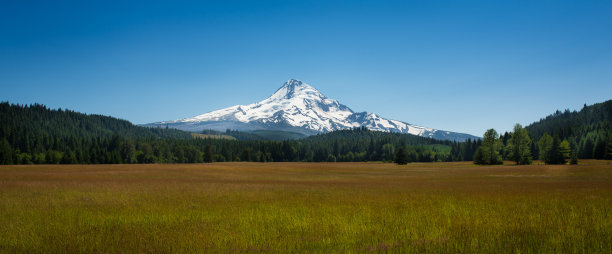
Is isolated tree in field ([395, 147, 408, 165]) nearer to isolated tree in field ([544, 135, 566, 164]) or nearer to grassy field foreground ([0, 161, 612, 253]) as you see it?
isolated tree in field ([544, 135, 566, 164])

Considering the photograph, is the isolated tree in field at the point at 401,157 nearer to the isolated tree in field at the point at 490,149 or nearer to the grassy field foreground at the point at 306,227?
the isolated tree in field at the point at 490,149

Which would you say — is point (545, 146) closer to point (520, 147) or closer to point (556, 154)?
point (556, 154)

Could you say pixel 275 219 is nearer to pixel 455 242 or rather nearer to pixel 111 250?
pixel 111 250

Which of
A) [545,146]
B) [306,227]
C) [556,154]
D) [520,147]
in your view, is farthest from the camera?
[545,146]

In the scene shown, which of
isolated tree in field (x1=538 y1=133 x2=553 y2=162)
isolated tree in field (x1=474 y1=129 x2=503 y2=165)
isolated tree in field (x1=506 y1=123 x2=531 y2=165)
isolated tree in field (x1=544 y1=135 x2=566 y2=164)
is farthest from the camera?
isolated tree in field (x1=538 y1=133 x2=553 y2=162)

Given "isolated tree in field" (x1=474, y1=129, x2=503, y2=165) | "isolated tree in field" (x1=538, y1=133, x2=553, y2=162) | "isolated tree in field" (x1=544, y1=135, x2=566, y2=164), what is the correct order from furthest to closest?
"isolated tree in field" (x1=538, y1=133, x2=553, y2=162) < "isolated tree in field" (x1=474, y1=129, x2=503, y2=165) < "isolated tree in field" (x1=544, y1=135, x2=566, y2=164)

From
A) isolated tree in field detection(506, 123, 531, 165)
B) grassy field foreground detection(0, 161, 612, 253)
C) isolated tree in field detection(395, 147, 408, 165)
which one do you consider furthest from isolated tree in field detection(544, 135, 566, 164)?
grassy field foreground detection(0, 161, 612, 253)

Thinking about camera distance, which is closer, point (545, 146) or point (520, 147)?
point (520, 147)

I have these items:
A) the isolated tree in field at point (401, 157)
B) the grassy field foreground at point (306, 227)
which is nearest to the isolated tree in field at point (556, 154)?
the isolated tree in field at point (401, 157)

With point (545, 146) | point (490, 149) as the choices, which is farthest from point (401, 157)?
point (545, 146)

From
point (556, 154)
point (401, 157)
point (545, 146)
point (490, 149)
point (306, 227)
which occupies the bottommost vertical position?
point (401, 157)

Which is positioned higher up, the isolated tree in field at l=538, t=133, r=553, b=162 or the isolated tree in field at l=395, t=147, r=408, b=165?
the isolated tree in field at l=538, t=133, r=553, b=162

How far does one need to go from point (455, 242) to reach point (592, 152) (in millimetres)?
147943

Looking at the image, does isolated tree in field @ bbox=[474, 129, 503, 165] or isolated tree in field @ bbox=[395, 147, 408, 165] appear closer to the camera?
isolated tree in field @ bbox=[474, 129, 503, 165]
